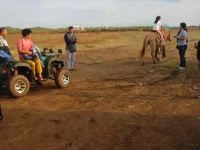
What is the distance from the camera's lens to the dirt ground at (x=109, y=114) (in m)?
8.89

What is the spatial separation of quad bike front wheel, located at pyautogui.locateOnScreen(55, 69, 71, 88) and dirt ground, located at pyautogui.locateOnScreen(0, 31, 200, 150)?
0.21 m

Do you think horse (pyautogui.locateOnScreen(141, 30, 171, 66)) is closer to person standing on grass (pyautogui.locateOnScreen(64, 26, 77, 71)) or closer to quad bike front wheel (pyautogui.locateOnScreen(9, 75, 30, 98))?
Answer: person standing on grass (pyautogui.locateOnScreen(64, 26, 77, 71))

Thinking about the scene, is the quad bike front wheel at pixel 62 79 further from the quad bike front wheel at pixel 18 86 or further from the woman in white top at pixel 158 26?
the woman in white top at pixel 158 26

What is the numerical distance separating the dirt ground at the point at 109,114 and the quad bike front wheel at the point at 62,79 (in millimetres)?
215

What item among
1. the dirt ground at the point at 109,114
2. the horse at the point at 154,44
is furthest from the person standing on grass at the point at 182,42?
the horse at the point at 154,44

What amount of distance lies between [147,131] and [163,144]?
84cm

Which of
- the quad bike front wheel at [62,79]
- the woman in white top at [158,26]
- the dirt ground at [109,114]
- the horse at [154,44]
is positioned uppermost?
the woman in white top at [158,26]

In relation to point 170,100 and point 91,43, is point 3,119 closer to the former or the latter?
point 170,100

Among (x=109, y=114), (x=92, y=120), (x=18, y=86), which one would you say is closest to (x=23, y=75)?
(x=18, y=86)

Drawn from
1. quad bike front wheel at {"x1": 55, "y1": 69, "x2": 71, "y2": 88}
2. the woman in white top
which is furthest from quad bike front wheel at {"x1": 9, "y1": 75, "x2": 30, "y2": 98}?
the woman in white top

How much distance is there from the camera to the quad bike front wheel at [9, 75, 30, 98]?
1318 centimetres

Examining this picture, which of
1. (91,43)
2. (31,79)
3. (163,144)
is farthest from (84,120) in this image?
(91,43)

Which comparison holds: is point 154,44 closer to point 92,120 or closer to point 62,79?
point 62,79

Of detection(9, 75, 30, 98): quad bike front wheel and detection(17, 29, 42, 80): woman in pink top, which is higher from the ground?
detection(17, 29, 42, 80): woman in pink top
